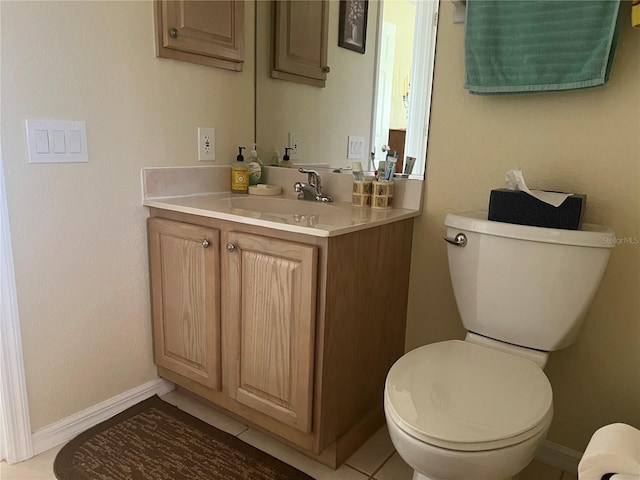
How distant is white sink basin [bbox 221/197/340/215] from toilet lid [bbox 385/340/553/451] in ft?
2.43

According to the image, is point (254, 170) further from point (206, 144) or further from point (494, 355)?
point (494, 355)

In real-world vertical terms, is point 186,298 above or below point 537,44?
below

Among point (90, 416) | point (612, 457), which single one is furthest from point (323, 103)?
point (612, 457)

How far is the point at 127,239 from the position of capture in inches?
68.2

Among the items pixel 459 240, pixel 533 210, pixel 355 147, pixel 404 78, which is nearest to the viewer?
pixel 533 210

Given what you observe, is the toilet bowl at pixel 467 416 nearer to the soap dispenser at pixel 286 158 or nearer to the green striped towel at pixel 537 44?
the green striped towel at pixel 537 44

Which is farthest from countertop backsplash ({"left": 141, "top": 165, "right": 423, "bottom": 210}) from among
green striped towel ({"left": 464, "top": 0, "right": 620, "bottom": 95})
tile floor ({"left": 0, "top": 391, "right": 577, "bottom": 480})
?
tile floor ({"left": 0, "top": 391, "right": 577, "bottom": 480})

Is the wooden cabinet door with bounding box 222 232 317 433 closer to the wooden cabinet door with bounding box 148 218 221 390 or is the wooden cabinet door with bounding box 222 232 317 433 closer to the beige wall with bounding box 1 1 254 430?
the wooden cabinet door with bounding box 148 218 221 390

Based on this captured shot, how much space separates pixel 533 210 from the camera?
129cm

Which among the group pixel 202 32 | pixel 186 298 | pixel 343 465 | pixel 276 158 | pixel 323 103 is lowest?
pixel 343 465

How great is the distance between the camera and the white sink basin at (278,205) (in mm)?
1830

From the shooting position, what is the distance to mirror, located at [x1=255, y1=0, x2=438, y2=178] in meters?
1.66

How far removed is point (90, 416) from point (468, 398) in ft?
4.44

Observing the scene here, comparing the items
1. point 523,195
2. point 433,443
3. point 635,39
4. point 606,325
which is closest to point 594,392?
point 606,325
